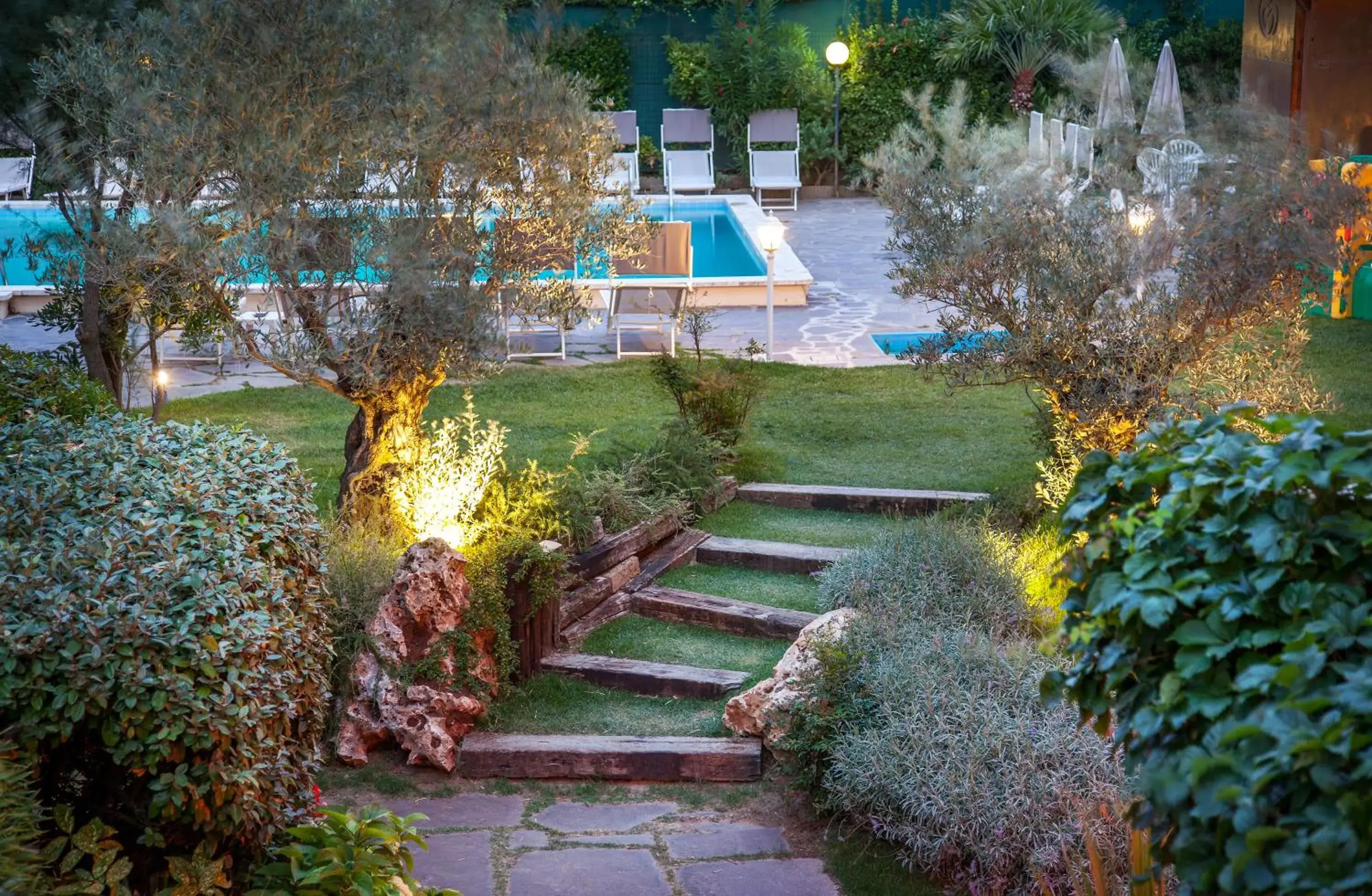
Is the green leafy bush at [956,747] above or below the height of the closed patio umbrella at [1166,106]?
below

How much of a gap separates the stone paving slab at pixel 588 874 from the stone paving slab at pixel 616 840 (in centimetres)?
5

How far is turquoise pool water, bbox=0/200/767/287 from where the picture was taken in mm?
14984

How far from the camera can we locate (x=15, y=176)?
60.2 feet

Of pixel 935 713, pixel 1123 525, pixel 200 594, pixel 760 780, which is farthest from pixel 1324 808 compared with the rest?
pixel 760 780

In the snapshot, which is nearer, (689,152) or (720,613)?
(720,613)

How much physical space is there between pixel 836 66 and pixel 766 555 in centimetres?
1554

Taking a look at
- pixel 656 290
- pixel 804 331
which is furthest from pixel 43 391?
pixel 804 331

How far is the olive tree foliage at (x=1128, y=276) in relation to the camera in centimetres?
593

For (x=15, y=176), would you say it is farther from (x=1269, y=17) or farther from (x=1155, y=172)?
(x=1269, y=17)

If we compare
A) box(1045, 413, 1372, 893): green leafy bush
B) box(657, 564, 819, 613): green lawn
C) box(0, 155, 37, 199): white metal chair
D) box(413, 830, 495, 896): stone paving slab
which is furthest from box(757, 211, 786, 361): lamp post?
box(0, 155, 37, 199): white metal chair

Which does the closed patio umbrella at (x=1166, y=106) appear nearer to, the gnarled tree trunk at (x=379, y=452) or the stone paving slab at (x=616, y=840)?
the gnarled tree trunk at (x=379, y=452)

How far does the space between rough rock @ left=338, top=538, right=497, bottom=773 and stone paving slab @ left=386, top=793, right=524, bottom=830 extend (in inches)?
9.0

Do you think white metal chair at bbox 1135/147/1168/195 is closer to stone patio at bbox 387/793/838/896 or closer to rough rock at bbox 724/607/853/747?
rough rock at bbox 724/607/853/747

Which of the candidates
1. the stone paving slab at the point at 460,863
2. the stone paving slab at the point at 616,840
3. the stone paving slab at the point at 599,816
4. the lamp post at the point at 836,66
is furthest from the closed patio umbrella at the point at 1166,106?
the lamp post at the point at 836,66
